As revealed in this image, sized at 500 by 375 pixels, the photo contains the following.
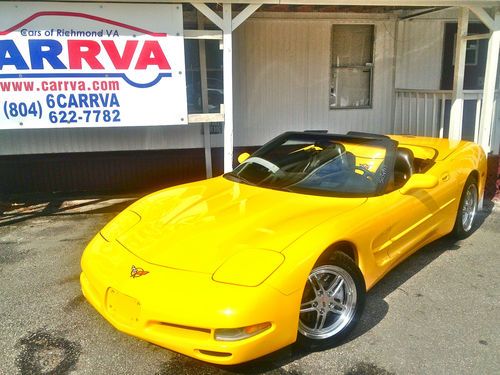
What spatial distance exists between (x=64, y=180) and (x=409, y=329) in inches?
225

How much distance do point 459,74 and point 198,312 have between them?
5.45m

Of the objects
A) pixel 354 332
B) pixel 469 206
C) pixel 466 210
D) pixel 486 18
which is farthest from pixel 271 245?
pixel 486 18

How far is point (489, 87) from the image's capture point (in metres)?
5.97

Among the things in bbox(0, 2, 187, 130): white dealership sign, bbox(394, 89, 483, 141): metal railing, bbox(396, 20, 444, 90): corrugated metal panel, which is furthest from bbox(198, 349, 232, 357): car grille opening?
bbox(396, 20, 444, 90): corrugated metal panel

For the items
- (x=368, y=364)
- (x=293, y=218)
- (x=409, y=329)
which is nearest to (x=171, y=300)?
(x=293, y=218)

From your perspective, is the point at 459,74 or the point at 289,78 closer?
the point at 459,74

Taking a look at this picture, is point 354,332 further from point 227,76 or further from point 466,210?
point 227,76

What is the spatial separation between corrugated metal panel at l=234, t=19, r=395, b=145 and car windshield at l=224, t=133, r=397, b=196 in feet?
10.8

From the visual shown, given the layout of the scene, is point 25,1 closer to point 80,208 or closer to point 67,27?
point 67,27

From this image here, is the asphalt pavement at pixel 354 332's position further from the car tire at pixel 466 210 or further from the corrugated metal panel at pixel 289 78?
the corrugated metal panel at pixel 289 78

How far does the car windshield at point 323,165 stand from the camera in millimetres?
3596

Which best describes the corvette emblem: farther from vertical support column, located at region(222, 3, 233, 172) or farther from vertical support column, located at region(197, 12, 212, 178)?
vertical support column, located at region(197, 12, 212, 178)

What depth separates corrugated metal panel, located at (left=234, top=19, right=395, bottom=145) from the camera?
23.9ft

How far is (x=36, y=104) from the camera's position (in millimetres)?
5238
